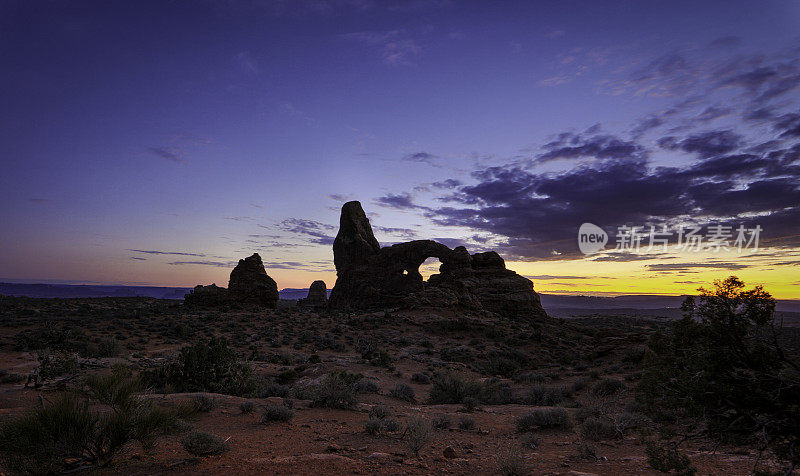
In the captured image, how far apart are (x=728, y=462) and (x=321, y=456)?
668 cm

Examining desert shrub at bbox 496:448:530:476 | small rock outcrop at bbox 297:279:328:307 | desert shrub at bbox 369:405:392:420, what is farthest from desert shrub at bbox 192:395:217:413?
small rock outcrop at bbox 297:279:328:307

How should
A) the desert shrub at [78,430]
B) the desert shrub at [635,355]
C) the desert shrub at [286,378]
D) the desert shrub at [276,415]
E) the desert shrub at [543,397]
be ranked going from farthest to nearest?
the desert shrub at [635,355] < the desert shrub at [286,378] < the desert shrub at [543,397] < the desert shrub at [276,415] < the desert shrub at [78,430]

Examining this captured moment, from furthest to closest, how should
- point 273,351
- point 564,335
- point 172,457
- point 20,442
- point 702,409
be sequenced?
point 564,335, point 273,351, point 172,457, point 20,442, point 702,409

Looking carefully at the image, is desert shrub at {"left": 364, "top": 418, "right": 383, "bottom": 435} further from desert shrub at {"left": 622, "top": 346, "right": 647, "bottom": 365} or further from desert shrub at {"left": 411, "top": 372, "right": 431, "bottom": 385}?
desert shrub at {"left": 622, "top": 346, "right": 647, "bottom": 365}

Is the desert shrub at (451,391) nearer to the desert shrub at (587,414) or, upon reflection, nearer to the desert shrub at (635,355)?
the desert shrub at (587,414)

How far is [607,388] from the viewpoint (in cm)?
1358

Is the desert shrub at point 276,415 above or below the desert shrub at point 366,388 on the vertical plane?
above

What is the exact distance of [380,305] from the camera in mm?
48000

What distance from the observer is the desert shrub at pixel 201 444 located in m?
5.03

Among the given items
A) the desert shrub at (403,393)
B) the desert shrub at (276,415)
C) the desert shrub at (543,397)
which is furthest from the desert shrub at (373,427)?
the desert shrub at (543,397)

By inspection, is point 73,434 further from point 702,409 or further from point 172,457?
point 702,409

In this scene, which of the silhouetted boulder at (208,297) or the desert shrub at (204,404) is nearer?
the desert shrub at (204,404)

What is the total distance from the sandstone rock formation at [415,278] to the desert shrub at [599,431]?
1129 inches

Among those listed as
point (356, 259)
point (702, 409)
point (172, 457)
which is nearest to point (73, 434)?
point (172, 457)
